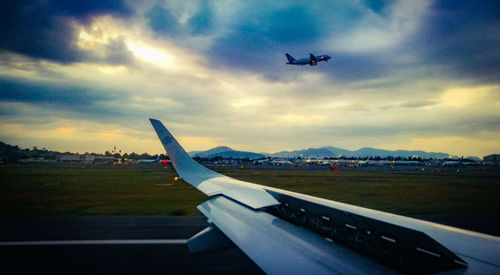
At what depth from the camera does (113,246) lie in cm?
645

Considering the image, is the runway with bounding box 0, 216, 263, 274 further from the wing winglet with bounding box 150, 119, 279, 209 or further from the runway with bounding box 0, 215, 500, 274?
the wing winglet with bounding box 150, 119, 279, 209

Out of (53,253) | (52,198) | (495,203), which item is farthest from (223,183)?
(495,203)

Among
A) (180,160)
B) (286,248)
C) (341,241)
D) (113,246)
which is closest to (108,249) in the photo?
(113,246)

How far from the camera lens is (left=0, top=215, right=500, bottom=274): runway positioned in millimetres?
5215

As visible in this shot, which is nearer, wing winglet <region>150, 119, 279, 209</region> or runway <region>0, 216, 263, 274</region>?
wing winglet <region>150, 119, 279, 209</region>

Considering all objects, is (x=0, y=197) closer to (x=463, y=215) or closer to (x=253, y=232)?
(x=253, y=232)

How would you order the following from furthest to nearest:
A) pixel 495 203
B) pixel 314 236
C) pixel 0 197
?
1. pixel 0 197
2. pixel 495 203
3. pixel 314 236

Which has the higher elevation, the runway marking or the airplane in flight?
the airplane in flight

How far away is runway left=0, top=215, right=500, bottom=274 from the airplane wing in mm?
1296

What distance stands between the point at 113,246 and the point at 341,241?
6502 millimetres

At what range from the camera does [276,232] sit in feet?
8.79

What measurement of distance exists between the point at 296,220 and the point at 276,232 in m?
0.43

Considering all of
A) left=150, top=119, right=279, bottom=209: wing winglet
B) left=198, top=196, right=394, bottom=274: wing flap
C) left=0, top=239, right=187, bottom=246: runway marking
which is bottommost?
left=0, top=239, right=187, bottom=246: runway marking

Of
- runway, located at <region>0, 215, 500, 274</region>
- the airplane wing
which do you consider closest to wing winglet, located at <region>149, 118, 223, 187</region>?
runway, located at <region>0, 215, 500, 274</region>
